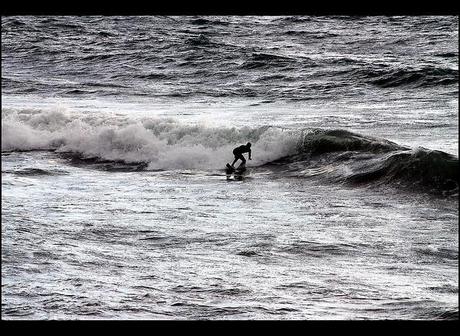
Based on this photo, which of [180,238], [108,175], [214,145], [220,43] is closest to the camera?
[180,238]

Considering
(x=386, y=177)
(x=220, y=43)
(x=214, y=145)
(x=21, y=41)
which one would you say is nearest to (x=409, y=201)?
(x=386, y=177)

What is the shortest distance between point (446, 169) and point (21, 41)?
30455 mm

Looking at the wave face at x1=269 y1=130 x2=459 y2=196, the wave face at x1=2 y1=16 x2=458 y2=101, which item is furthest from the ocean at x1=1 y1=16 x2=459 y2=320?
the wave face at x1=2 y1=16 x2=458 y2=101

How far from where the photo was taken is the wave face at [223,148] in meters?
13.7

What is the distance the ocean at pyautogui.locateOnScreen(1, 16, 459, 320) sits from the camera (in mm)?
5824

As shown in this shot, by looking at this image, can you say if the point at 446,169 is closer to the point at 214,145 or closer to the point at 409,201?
the point at 409,201

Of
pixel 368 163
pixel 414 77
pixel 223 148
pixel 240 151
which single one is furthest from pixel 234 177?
pixel 414 77

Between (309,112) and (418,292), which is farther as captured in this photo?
(309,112)

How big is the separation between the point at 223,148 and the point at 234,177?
294 cm

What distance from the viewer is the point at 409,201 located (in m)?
11.7

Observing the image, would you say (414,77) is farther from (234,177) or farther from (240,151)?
(234,177)

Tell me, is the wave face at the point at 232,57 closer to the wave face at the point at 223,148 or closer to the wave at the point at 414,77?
the wave at the point at 414,77

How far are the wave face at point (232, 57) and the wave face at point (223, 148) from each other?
5.90 metres

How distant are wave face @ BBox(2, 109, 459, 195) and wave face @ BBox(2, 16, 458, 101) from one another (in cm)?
590
